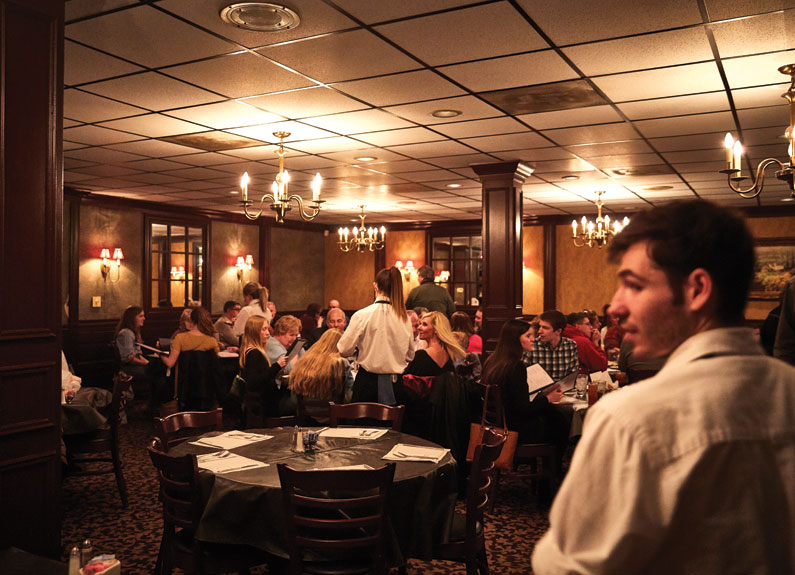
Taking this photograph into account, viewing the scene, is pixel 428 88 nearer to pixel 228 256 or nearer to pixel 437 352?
pixel 437 352

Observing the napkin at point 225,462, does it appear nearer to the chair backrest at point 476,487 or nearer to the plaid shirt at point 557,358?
the chair backrest at point 476,487

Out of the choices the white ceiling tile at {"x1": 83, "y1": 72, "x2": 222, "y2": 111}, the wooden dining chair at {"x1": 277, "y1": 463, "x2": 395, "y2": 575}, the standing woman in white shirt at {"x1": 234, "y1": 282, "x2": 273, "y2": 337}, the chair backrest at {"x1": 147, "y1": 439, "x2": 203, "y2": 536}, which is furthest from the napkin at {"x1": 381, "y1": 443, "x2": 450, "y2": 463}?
the standing woman in white shirt at {"x1": 234, "y1": 282, "x2": 273, "y2": 337}

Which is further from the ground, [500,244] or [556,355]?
[500,244]

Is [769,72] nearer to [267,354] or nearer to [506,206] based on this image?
[506,206]

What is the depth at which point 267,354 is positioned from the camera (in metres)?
6.26

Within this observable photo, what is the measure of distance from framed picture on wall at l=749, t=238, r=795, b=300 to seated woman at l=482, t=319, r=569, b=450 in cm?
819

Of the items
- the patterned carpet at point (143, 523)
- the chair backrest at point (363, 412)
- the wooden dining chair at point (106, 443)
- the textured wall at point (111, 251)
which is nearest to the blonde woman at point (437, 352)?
the chair backrest at point (363, 412)

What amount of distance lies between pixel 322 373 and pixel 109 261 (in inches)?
262

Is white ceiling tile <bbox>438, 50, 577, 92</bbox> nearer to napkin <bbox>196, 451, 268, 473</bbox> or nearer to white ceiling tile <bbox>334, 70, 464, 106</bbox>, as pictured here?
white ceiling tile <bbox>334, 70, 464, 106</bbox>

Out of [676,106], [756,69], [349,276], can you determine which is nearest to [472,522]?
[756,69]

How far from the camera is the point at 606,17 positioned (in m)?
3.46

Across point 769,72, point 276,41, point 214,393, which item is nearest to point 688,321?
point 276,41

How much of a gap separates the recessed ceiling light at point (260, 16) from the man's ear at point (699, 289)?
2.97 meters

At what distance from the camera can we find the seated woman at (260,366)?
19.5 ft
